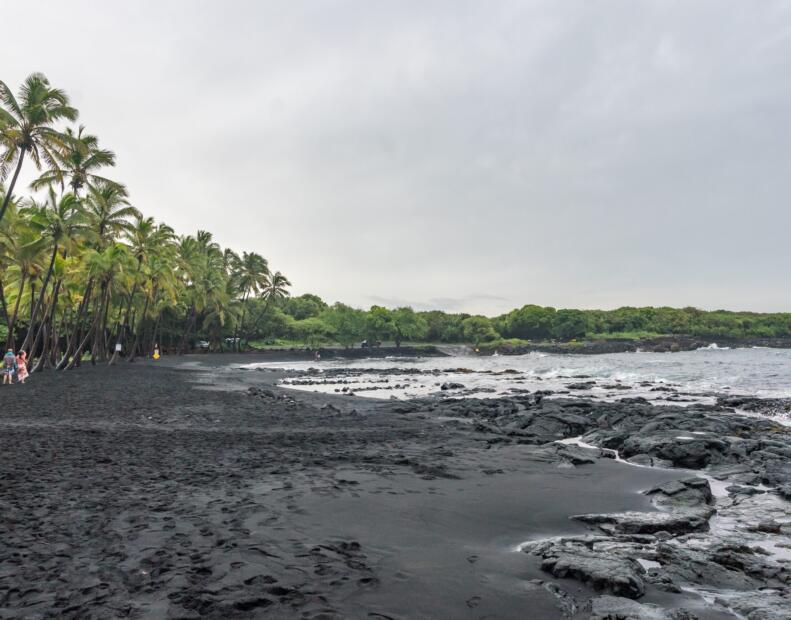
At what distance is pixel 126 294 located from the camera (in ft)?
165

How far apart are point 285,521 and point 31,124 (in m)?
29.9

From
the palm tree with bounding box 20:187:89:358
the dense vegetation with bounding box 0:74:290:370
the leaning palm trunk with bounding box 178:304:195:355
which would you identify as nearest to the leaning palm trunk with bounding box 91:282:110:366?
the dense vegetation with bounding box 0:74:290:370

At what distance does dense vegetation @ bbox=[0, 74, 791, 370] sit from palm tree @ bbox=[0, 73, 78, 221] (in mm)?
57

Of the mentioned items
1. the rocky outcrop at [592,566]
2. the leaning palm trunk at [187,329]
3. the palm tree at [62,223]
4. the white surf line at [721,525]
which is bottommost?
the white surf line at [721,525]

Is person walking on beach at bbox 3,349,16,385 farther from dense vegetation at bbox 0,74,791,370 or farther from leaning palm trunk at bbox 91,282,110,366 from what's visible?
leaning palm trunk at bbox 91,282,110,366

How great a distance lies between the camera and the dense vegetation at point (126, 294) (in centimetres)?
3025

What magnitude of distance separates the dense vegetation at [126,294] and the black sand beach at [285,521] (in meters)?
21.3

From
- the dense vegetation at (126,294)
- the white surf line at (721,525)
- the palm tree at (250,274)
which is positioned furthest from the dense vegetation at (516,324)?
the white surf line at (721,525)

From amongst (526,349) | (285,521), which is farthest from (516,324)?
(285,521)

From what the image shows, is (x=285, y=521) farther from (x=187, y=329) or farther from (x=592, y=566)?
(x=187, y=329)

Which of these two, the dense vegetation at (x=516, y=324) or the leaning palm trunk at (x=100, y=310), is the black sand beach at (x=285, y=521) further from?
the dense vegetation at (x=516, y=324)

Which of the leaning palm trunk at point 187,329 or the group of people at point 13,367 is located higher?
the leaning palm trunk at point 187,329

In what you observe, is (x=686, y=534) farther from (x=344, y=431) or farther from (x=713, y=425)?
(x=713, y=425)

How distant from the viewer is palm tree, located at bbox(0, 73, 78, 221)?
84.2 ft
